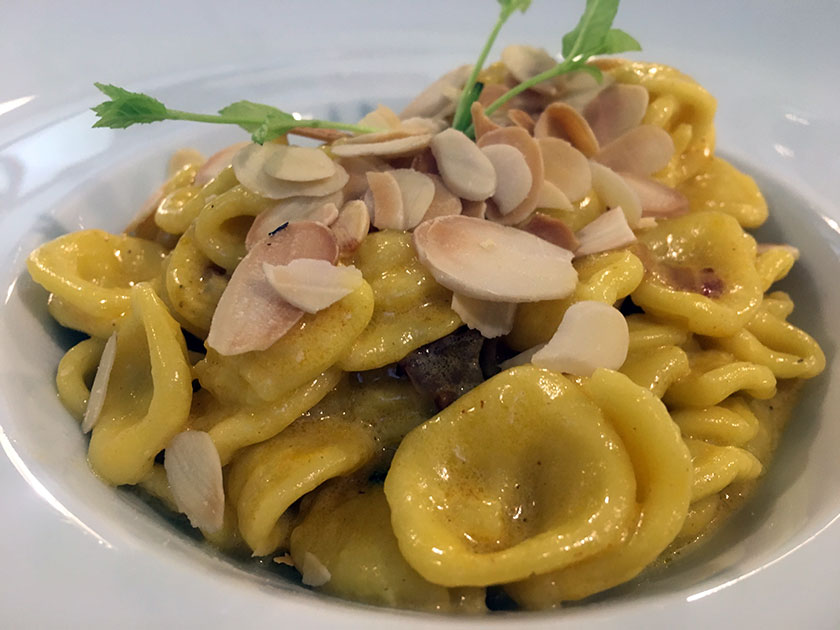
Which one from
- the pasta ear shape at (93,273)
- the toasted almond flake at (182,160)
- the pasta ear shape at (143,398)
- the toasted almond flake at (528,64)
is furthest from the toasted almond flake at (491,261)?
the toasted almond flake at (182,160)

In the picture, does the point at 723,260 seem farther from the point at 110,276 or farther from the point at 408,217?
the point at 110,276

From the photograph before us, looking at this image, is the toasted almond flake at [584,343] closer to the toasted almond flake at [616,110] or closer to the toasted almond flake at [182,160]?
the toasted almond flake at [616,110]

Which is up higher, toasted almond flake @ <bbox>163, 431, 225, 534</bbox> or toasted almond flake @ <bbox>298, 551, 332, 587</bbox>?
toasted almond flake @ <bbox>163, 431, 225, 534</bbox>

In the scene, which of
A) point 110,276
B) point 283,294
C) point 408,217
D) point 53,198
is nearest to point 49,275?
point 110,276

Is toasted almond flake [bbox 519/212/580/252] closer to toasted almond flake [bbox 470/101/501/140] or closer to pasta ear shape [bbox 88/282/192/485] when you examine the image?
toasted almond flake [bbox 470/101/501/140]

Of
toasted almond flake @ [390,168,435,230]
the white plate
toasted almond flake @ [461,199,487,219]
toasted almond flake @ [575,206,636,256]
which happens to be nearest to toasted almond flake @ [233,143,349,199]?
toasted almond flake @ [390,168,435,230]

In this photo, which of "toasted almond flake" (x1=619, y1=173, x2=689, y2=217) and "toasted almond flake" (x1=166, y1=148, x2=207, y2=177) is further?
"toasted almond flake" (x1=166, y1=148, x2=207, y2=177)
